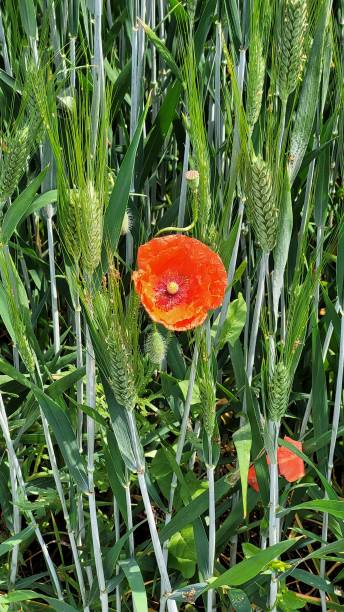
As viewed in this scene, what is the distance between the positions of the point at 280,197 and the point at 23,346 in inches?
14.4

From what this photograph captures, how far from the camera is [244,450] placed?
112 cm

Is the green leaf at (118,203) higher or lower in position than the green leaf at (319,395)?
higher

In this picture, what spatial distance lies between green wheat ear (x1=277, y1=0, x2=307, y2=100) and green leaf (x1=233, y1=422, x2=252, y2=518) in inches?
18.4

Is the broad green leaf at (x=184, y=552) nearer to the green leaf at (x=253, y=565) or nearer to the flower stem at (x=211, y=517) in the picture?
the flower stem at (x=211, y=517)

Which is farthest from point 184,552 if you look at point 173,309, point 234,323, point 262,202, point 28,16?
point 28,16

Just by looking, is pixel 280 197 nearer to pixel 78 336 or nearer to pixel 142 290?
A: pixel 142 290

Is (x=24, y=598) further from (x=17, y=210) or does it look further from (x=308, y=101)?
(x=308, y=101)

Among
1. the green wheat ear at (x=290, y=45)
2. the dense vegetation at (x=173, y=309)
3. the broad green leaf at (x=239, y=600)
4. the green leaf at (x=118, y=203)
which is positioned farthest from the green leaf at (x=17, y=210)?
the broad green leaf at (x=239, y=600)

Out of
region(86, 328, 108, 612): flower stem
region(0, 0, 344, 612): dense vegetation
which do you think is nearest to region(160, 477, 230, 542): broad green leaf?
region(0, 0, 344, 612): dense vegetation

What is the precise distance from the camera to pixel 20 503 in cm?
112

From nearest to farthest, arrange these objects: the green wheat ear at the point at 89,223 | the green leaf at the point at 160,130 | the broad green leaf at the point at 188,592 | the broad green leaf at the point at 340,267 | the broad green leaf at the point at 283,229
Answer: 1. the green wheat ear at the point at 89,223
2. the broad green leaf at the point at 283,229
3. the broad green leaf at the point at 188,592
4. the broad green leaf at the point at 340,267
5. the green leaf at the point at 160,130

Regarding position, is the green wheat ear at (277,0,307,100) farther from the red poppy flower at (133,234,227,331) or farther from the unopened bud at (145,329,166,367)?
the unopened bud at (145,329,166,367)

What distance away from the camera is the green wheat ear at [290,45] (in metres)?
0.94

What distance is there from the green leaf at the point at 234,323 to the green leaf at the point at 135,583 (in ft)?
1.13
